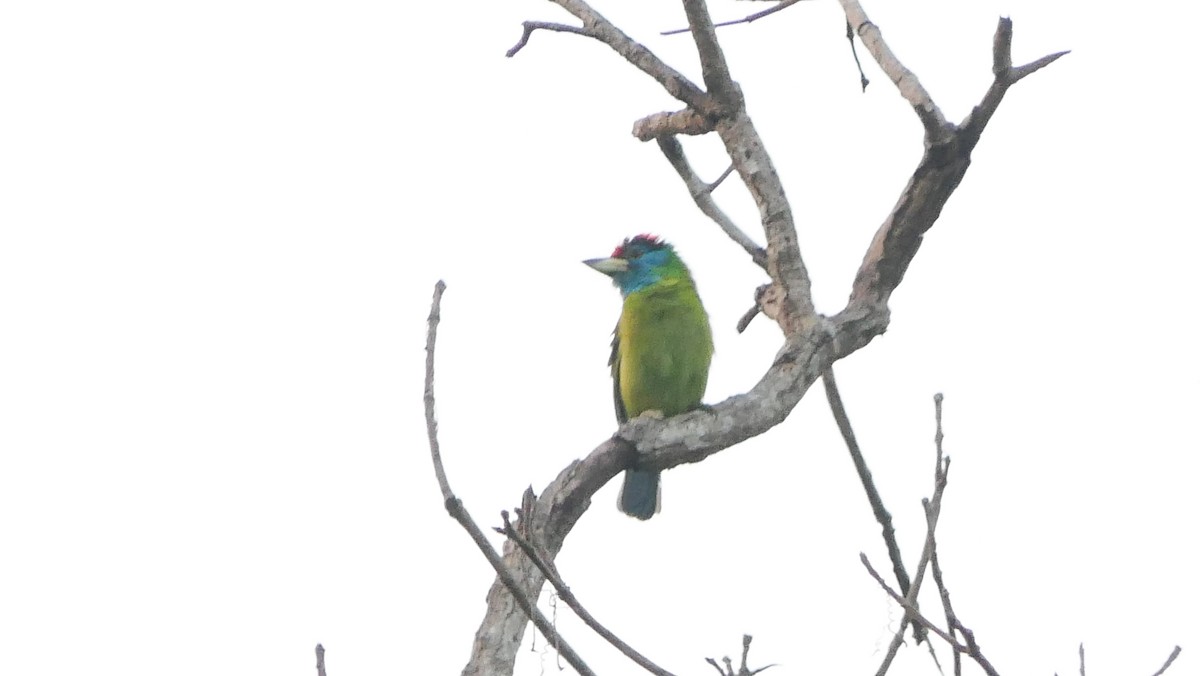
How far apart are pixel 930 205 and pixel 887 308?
31 cm

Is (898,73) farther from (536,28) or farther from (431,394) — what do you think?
(431,394)

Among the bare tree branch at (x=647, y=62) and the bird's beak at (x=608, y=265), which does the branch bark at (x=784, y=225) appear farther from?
the bird's beak at (x=608, y=265)

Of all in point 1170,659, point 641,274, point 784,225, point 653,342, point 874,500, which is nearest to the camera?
point 1170,659

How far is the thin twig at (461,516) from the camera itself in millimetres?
2100

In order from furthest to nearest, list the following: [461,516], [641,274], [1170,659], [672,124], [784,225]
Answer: [641,274] < [672,124] < [784,225] < [1170,659] < [461,516]

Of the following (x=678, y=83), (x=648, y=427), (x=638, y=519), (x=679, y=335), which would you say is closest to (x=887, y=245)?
(x=678, y=83)

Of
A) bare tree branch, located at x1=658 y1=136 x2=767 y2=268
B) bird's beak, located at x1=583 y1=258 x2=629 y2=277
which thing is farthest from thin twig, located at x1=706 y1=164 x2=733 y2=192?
bird's beak, located at x1=583 y1=258 x2=629 y2=277

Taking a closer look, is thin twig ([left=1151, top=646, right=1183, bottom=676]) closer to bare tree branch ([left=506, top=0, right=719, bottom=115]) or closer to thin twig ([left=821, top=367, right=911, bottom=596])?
thin twig ([left=821, top=367, right=911, bottom=596])

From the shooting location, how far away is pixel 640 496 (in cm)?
588

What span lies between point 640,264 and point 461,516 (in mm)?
3853

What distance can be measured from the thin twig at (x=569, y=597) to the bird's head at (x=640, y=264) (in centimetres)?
360

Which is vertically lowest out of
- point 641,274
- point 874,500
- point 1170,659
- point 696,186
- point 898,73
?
point 1170,659

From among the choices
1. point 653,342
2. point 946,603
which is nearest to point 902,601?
point 946,603

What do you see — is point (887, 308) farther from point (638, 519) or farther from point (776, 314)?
point (638, 519)
